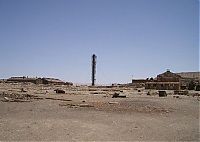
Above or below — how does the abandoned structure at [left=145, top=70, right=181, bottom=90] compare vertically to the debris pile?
above

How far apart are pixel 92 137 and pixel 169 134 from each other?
356cm

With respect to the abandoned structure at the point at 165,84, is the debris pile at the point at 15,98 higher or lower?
lower

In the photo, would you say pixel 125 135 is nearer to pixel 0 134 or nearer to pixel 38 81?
pixel 0 134

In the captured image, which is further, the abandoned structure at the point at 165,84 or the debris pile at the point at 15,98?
the abandoned structure at the point at 165,84

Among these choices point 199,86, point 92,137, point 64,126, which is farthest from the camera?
point 199,86

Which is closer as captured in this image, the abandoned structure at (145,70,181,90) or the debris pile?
the debris pile

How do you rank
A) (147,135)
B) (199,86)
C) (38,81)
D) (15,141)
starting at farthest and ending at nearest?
(38,81) → (199,86) → (147,135) → (15,141)

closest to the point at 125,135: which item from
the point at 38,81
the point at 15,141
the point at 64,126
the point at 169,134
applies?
the point at 169,134

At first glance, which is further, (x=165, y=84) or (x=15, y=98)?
(x=165, y=84)

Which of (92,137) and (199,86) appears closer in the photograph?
(92,137)

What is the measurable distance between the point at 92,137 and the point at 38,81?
112300 mm

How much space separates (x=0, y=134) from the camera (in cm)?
1242

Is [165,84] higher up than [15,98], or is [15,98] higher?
[165,84]

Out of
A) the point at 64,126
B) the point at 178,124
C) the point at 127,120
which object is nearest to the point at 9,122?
the point at 64,126
